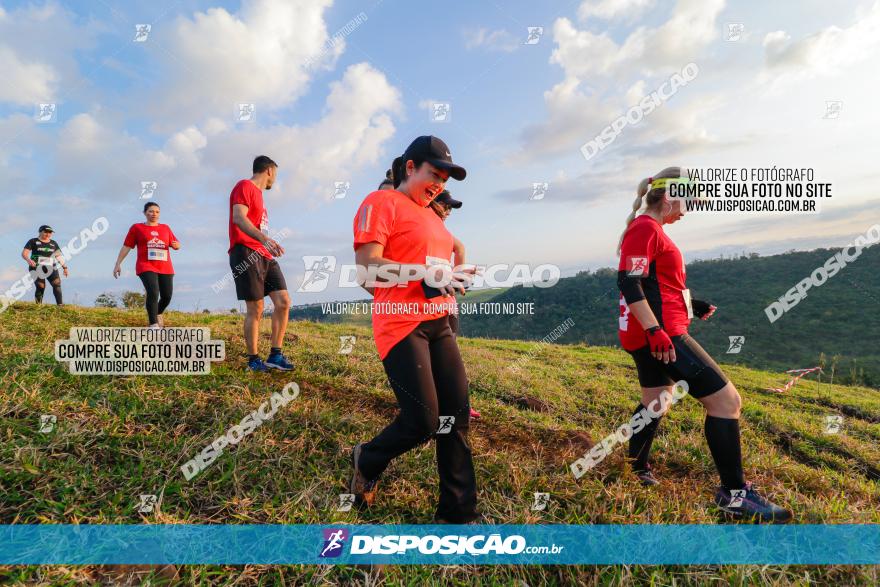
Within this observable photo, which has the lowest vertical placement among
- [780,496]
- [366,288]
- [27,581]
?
[780,496]

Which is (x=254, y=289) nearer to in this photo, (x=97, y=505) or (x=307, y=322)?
(x=97, y=505)

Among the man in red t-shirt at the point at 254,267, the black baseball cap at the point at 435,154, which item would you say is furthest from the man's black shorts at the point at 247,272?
the black baseball cap at the point at 435,154

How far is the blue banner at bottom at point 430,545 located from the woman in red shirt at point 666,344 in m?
0.36

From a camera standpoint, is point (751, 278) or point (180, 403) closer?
point (180, 403)

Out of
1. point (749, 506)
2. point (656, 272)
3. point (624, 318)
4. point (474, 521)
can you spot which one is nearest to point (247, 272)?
point (474, 521)

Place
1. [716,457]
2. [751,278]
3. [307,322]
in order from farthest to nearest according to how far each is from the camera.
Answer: [751,278]
[307,322]
[716,457]

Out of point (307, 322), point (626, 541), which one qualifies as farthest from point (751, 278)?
point (626, 541)

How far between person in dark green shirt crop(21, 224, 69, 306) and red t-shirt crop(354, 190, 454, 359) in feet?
38.6

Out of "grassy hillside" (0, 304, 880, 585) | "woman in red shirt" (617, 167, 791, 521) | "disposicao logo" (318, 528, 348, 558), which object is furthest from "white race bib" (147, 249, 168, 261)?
"woman in red shirt" (617, 167, 791, 521)

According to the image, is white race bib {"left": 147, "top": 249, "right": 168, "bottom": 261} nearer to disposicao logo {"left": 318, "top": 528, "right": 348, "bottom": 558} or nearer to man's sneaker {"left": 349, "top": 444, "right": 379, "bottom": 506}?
man's sneaker {"left": 349, "top": 444, "right": 379, "bottom": 506}

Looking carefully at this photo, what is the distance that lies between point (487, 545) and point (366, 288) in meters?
1.77

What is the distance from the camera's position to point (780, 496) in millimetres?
3496

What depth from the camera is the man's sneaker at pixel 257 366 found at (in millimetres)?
4984

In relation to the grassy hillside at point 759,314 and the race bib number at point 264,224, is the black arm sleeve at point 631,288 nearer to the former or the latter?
the race bib number at point 264,224
